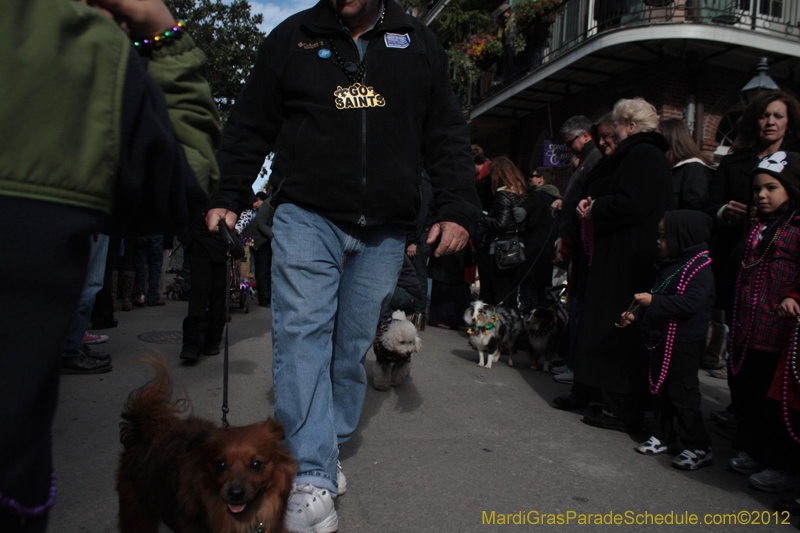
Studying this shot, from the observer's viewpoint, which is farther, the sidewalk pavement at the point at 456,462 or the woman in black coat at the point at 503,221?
the woman in black coat at the point at 503,221

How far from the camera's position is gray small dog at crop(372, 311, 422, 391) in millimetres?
4883

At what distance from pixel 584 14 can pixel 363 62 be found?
43.4 feet

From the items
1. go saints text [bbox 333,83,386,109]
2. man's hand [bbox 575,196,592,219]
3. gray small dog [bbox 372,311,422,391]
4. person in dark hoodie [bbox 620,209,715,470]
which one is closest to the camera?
go saints text [bbox 333,83,386,109]

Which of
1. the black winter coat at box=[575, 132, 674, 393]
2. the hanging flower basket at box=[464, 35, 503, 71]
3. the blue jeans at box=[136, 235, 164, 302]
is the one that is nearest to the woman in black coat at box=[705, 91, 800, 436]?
the black winter coat at box=[575, 132, 674, 393]

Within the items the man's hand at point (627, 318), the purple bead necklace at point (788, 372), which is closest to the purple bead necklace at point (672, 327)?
the man's hand at point (627, 318)

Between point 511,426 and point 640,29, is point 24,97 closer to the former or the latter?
point 511,426

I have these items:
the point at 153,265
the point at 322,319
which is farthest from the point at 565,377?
A: the point at 153,265

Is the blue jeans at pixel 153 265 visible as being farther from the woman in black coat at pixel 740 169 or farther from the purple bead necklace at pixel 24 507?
the purple bead necklace at pixel 24 507

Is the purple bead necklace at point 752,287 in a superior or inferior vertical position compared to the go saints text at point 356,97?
inferior

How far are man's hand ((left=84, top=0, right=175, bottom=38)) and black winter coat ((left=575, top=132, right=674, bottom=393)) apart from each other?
3.57m

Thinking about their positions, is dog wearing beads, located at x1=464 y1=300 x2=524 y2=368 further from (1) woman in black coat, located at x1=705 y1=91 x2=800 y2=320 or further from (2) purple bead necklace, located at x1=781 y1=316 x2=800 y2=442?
(2) purple bead necklace, located at x1=781 y1=316 x2=800 y2=442

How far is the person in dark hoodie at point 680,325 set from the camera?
140 inches

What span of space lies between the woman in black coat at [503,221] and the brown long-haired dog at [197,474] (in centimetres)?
551

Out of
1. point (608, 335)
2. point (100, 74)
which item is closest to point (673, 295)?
point (608, 335)
